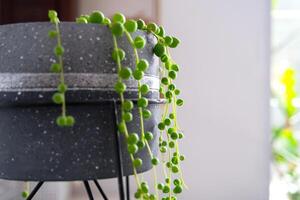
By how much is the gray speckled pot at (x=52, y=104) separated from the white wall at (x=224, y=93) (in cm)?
62

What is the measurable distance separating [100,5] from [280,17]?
154 centimetres

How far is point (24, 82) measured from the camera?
40 cm

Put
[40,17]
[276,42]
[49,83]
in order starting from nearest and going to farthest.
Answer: [49,83] < [40,17] < [276,42]

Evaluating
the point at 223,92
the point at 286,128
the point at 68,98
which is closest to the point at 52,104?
the point at 68,98

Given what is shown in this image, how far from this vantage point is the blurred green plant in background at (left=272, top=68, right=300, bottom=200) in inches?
78.2

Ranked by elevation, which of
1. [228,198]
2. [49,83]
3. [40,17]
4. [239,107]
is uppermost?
[40,17]

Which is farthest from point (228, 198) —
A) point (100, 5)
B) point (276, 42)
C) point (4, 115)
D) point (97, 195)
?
point (276, 42)

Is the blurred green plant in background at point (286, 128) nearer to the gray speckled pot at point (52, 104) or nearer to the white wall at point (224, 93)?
the white wall at point (224, 93)

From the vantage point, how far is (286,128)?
2104mm

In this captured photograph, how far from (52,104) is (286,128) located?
6.37 feet

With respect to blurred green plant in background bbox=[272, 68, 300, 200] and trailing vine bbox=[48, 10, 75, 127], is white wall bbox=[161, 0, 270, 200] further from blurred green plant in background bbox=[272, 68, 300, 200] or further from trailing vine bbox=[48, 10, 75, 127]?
blurred green plant in background bbox=[272, 68, 300, 200]

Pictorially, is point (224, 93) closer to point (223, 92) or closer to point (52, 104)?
point (223, 92)

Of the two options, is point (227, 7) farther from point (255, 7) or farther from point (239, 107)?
point (239, 107)

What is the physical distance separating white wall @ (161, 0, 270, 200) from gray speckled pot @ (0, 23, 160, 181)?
616mm
